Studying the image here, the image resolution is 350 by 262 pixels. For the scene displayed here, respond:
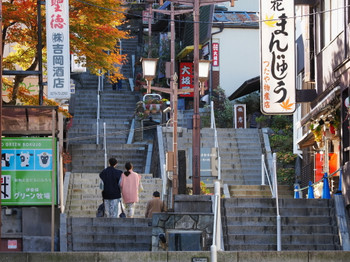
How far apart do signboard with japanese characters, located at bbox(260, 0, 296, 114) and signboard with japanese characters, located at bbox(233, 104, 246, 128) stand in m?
17.0

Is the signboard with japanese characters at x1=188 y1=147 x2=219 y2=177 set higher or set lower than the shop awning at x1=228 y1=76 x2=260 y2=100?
lower

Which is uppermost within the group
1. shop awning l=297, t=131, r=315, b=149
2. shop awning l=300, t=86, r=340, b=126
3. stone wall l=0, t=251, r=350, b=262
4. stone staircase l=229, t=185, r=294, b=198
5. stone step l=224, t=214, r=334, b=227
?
shop awning l=300, t=86, r=340, b=126

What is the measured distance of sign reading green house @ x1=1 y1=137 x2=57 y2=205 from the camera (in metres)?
19.1

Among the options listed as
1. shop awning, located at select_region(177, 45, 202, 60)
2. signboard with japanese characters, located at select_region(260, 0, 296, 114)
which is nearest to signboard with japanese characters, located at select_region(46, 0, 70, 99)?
signboard with japanese characters, located at select_region(260, 0, 296, 114)

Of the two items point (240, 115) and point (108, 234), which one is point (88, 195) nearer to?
point (108, 234)

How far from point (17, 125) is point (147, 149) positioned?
17449 mm

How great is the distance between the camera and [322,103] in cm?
2442

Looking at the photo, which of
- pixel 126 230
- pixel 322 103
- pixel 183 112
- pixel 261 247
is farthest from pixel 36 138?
pixel 183 112

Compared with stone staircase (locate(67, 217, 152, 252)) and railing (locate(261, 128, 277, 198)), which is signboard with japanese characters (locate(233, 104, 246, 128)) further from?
stone staircase (locate(67, 217, 152, 252))

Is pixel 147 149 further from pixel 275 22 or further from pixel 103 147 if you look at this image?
pixel 275 22

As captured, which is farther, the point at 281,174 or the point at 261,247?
the point at 281,174

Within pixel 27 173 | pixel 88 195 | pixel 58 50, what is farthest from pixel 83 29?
pixel 27 173

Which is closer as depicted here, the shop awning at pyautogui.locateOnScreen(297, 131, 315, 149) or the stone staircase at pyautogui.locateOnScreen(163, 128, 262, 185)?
the shop awning at pyautogui.locateOnScreen(297, 131, 315, 149)

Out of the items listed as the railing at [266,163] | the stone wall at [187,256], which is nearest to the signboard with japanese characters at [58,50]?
the railing at [266,163]
